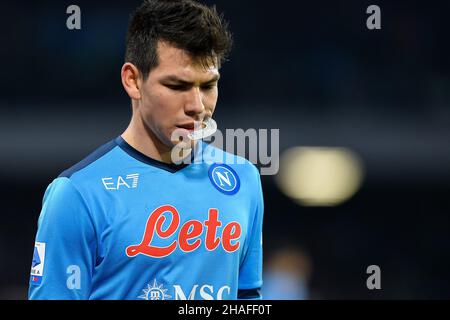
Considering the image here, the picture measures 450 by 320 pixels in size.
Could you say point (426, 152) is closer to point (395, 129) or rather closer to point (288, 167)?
point (395, 129)

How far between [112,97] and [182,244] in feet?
18.0

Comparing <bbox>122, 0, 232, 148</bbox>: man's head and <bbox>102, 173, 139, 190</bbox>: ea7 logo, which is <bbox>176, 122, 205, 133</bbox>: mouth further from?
<bbox>102, 173, 139, 190</bbox>: ea7 logo

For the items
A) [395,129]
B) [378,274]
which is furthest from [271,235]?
[395,129]

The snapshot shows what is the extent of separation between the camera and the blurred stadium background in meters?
8.12

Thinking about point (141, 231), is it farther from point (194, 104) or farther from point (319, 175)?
point (319, 175)

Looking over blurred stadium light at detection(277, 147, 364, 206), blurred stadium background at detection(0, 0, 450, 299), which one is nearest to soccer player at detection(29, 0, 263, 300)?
blurred stadium background at detection(0, 0, 450, 299)

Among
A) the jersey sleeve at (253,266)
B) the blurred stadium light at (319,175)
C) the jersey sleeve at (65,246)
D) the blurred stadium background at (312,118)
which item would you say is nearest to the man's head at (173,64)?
the jersey sleeve at (65,246)

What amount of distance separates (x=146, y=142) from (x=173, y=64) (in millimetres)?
382

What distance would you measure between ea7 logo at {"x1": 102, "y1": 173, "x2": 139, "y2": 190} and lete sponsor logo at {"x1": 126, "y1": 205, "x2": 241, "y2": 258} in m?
0.15

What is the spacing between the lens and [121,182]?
3.22 metres

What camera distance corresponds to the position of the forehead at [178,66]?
3.12 m

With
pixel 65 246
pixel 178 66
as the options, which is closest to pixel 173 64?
pixel 178 66

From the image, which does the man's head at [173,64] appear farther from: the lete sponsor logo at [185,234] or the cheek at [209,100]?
the lete sponsor logo at [185,234]

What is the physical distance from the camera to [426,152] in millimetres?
8422
